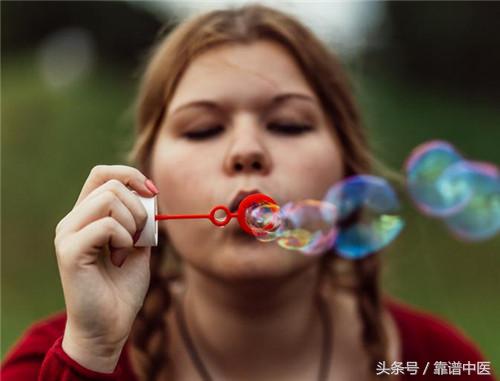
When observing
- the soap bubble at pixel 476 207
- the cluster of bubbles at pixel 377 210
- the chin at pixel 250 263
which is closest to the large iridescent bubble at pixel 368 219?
the cluster of bubbles at pixel 377 210

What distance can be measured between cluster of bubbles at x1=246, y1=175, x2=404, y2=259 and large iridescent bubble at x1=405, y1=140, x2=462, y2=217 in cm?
14

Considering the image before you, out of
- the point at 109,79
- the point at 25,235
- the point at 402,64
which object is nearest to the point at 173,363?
the point at 25,235

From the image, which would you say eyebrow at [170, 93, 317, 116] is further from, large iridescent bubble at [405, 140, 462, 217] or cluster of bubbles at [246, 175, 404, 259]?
large iridescent bubble at [405, 140, 462, 217]

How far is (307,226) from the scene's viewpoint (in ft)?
5.02

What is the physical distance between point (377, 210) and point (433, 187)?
0.75 feet

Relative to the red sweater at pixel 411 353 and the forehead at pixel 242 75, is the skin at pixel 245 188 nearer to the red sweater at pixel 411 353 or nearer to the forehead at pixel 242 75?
the forehead at pixel 242 75

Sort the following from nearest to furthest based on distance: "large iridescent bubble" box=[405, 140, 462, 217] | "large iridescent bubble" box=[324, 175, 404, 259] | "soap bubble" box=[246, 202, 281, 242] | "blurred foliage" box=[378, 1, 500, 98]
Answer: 1. "soap bubble" box=[246, 202, 281, 242]
2. "large iridescent bubble" box=[324, 175, 404, 259]
3. "large iridescent bubble" box=[405, 140, 462, 217]
4. "blurred foliage" box=[378, 1, 500, 98]

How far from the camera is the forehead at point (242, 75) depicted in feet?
4.49

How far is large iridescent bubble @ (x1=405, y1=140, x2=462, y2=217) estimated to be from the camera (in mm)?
1902

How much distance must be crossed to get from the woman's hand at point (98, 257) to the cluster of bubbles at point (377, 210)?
8.7 inches

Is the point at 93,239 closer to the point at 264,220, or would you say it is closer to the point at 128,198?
the point at 128,198

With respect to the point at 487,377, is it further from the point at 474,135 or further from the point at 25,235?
the point at 474,135

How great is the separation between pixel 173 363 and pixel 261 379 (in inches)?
7.6

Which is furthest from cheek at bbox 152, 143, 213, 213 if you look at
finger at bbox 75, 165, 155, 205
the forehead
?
finger at bbox 75, 165, 155, 205
